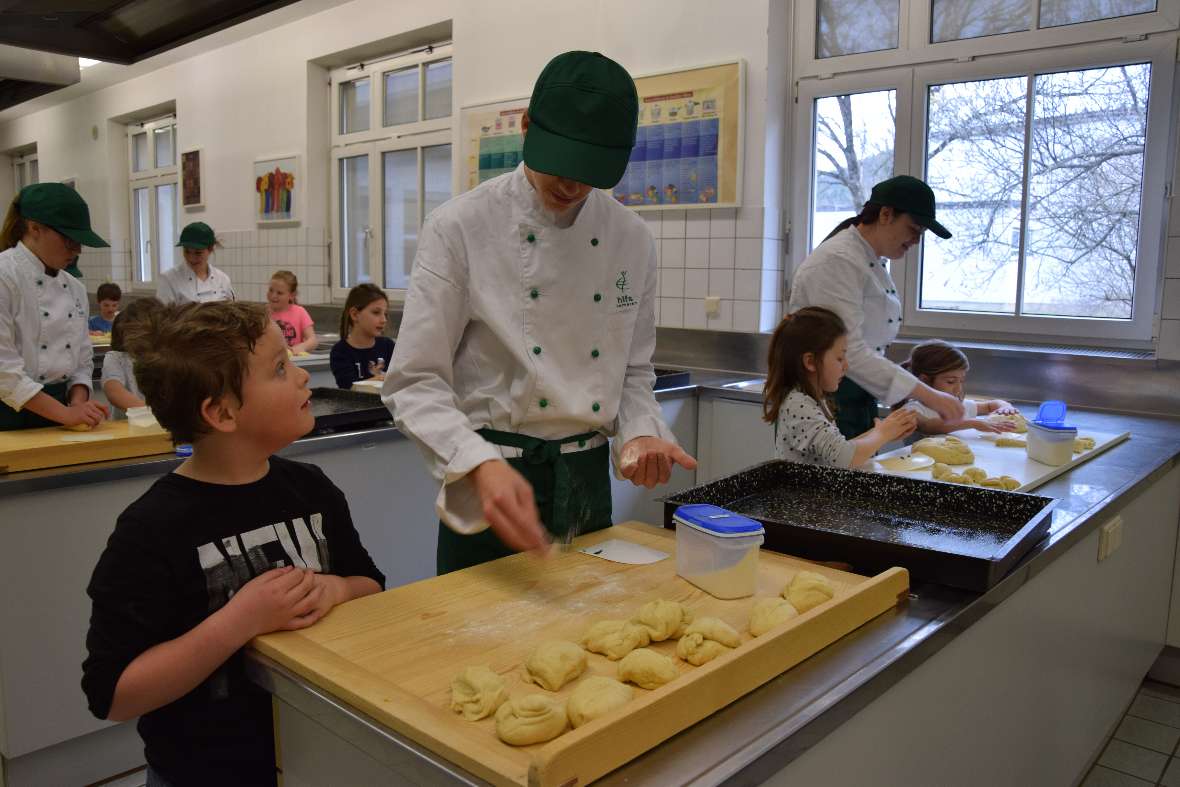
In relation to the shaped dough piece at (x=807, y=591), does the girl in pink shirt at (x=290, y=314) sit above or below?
above

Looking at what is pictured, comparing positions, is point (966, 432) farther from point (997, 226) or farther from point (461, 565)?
point (461, 565)

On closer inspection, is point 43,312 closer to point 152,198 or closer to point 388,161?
point 388,161

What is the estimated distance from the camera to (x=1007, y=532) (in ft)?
4.34

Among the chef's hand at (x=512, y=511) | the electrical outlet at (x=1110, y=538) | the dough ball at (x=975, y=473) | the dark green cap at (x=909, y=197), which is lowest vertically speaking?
the electrical outlet at (x=1110, y=538)

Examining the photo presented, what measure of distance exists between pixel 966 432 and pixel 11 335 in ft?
8.30

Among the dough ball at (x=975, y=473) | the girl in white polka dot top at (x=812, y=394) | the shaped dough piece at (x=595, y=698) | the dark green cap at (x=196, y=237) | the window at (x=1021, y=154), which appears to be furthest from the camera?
the dark green cap at (x=196, y=237)

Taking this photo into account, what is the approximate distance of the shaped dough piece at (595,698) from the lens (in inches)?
30.3

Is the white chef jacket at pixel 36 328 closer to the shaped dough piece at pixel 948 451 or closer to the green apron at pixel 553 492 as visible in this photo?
the green apron at pixel 553 492

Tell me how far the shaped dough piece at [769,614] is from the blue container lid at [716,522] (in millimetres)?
93

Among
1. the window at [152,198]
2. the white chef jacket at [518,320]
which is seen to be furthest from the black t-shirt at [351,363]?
the window at [152,198]

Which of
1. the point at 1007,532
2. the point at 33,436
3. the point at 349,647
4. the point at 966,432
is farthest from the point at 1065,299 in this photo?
the point at 33,436

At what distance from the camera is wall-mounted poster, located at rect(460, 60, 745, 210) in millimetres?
3500

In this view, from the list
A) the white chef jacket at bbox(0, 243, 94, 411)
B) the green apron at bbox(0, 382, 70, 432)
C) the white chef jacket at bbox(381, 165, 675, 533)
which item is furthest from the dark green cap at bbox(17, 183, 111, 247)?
the white chef jacket at bbox(381, 165, 675, 533)

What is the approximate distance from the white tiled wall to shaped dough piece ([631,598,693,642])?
107 inches
